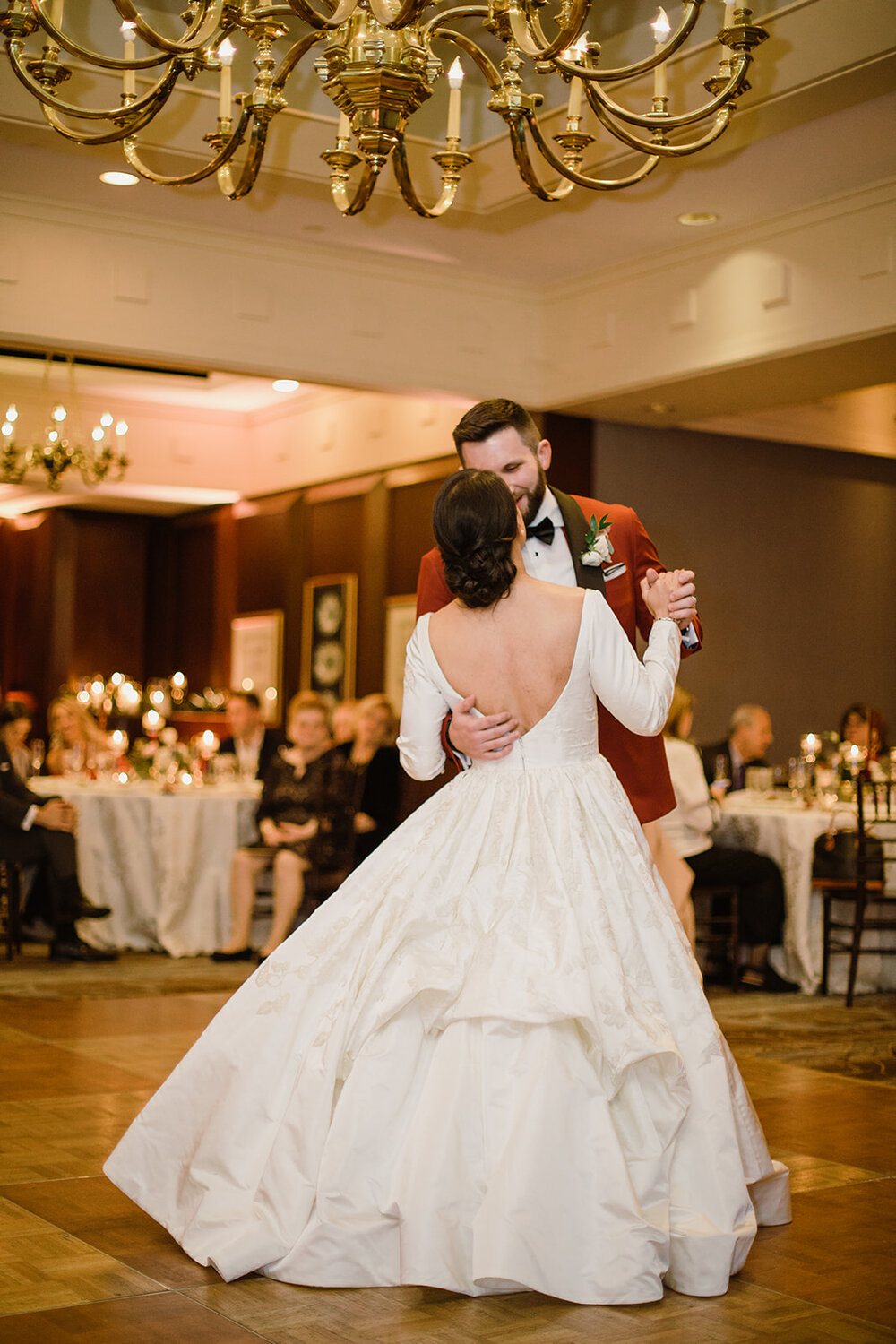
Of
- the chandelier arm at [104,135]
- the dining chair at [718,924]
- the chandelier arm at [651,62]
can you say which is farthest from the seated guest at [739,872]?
the chandelier arm at [104,135]

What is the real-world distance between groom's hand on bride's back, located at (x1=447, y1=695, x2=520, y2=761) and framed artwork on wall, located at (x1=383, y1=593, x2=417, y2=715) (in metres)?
6.69

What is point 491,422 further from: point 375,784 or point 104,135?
point 375,784

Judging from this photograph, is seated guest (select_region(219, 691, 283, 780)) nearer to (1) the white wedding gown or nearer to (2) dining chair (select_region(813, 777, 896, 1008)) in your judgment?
(2) dining chair (select_region(813, 777, 896, 1008))

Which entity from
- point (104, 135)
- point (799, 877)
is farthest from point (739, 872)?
point (104, 135)

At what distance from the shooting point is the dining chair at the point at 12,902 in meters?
6.99

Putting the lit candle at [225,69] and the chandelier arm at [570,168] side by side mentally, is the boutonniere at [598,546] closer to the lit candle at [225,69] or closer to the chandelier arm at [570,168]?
the chandelier arm at [570,168]

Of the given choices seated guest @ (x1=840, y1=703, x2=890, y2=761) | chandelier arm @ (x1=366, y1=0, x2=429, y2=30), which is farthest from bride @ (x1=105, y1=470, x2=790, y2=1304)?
seated guest @ (x1=840, y1=703, x2=890, y2=761)

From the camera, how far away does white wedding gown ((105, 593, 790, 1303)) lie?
2549mm

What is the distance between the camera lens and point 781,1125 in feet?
13.5

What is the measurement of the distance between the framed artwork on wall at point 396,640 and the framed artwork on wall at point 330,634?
0.45 metres

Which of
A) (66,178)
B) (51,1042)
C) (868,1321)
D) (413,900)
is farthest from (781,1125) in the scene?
(66,178)

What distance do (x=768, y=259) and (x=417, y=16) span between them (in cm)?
438

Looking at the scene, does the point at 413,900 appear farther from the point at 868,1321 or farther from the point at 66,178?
the point at 66,178

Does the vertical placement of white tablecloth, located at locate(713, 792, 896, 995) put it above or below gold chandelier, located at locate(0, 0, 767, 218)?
below
